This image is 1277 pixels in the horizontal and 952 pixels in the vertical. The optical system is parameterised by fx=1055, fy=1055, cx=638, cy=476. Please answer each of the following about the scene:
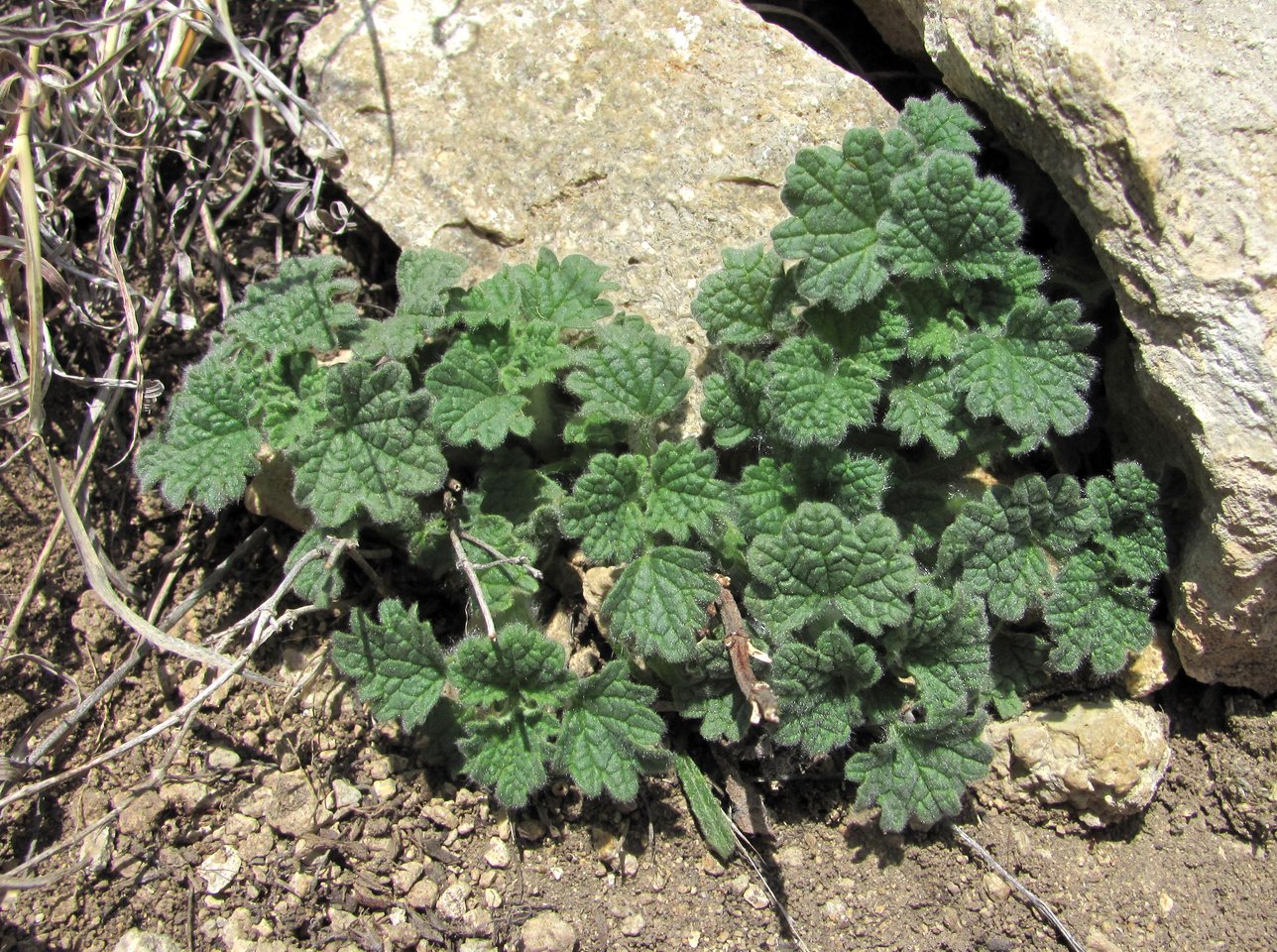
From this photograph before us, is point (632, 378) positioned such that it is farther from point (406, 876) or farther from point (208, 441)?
point (406, 876)

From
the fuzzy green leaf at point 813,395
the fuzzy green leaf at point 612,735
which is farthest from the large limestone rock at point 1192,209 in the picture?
the fuzzy green leaf at point 612,735

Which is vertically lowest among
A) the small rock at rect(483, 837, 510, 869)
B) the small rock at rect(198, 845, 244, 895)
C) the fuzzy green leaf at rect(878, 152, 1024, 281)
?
the small rock at rect(198, 845, 244, 895)

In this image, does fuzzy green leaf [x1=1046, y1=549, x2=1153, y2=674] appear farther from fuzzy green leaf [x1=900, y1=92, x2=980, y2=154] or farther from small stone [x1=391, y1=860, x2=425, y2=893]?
small stone [x1=391, y1=860, x2=425, y2=893]

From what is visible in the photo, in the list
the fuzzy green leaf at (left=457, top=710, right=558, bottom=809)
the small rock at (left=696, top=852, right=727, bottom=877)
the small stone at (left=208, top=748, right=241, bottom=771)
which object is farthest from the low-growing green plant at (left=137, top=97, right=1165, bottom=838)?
the small stone at (left=208, top=748, right=241, bottom=771)

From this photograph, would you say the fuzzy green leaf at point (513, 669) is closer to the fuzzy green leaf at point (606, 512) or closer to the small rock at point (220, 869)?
the fuzzy green leaf at point (606, 512)

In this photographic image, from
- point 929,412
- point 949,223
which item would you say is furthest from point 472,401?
point 949,223

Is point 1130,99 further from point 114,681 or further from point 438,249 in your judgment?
point 114,681
